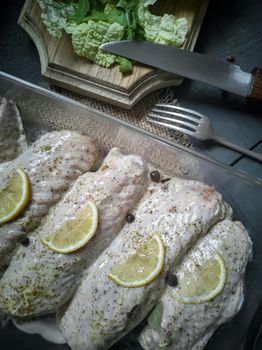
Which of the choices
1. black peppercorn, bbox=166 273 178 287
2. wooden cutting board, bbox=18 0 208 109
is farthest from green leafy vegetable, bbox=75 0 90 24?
black peppercorn, bbox=166 273 178 287

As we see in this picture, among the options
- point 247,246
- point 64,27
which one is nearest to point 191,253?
point 247,246

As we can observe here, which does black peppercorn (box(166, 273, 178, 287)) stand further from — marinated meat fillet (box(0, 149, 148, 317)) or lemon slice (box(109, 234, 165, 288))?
marinated meat fillet (box(0, 149, 148, 317))

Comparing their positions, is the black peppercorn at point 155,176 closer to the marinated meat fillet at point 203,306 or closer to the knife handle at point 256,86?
the marinated meat fillet at point 203,306

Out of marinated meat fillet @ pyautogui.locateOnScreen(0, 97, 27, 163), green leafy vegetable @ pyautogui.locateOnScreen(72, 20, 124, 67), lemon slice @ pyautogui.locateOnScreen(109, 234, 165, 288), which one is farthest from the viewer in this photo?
green leafy vegetable @ pyautogui.locateOnScreen(72, 20, 124, 67)

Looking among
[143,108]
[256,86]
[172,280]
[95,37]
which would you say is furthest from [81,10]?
[172,280]

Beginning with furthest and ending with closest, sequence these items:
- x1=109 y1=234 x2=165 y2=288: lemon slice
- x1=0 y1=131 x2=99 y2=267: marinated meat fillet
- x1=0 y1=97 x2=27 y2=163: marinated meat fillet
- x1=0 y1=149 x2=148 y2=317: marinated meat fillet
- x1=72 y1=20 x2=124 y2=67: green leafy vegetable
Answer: x1=72 y1=20 x2=124 y2=67: green leafy vegetable < x1=0 y1=97 x2=27 y2=163: marinated meat fillet < x1=0 y1=131 x2=99 y2=267: marinated meat fillet < x1=0 y1=149 x2=148 y2=317: marinated meat fillet < x1=109 y1=234 x2=165 y2=288: lemon slice

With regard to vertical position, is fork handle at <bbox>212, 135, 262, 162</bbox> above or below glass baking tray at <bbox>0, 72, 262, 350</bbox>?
above
